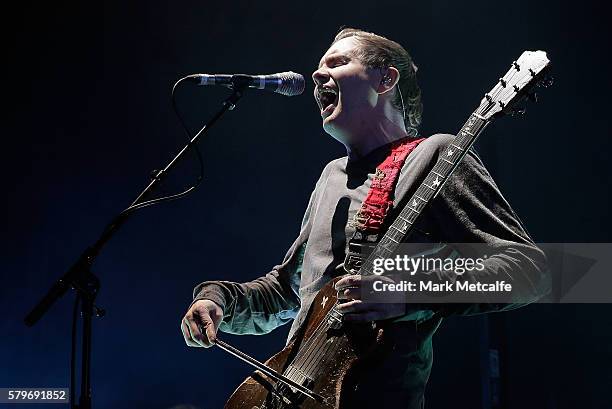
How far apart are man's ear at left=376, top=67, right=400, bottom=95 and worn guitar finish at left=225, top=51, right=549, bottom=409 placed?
48 cm

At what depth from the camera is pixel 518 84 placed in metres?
1.76

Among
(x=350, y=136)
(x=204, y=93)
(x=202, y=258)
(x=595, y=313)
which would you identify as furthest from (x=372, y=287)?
(x=204, y=93)

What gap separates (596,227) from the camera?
9.91 ft

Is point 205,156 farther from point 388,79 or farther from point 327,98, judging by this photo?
point 388,79

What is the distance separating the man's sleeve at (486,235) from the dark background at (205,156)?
1.52m

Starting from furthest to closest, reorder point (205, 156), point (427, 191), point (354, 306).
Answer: point (205, 156), point (427, 191), point (354, 306)

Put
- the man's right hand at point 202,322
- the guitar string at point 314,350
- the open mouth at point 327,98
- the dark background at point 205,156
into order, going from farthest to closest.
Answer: the dark background at point 205,156, the open mouth at point 327,98, the man's right hand at point 202,322, the guitar string at point 314,350

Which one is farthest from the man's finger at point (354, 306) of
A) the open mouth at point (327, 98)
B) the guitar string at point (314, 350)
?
the open mouth at point (327, 98)

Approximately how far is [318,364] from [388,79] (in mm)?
1081

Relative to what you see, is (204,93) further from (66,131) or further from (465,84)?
(465,84)

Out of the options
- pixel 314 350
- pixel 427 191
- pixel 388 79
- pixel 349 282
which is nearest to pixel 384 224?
pixel 427 191

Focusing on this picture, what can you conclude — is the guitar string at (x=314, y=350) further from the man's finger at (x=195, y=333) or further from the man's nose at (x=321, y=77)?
the man's nose at (x=321, y=77)

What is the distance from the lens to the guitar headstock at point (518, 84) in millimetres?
1738

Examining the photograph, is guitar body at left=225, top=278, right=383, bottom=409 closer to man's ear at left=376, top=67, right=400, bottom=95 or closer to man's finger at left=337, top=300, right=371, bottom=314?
man's finger at left=337, top=300, right=371, bottom=314
